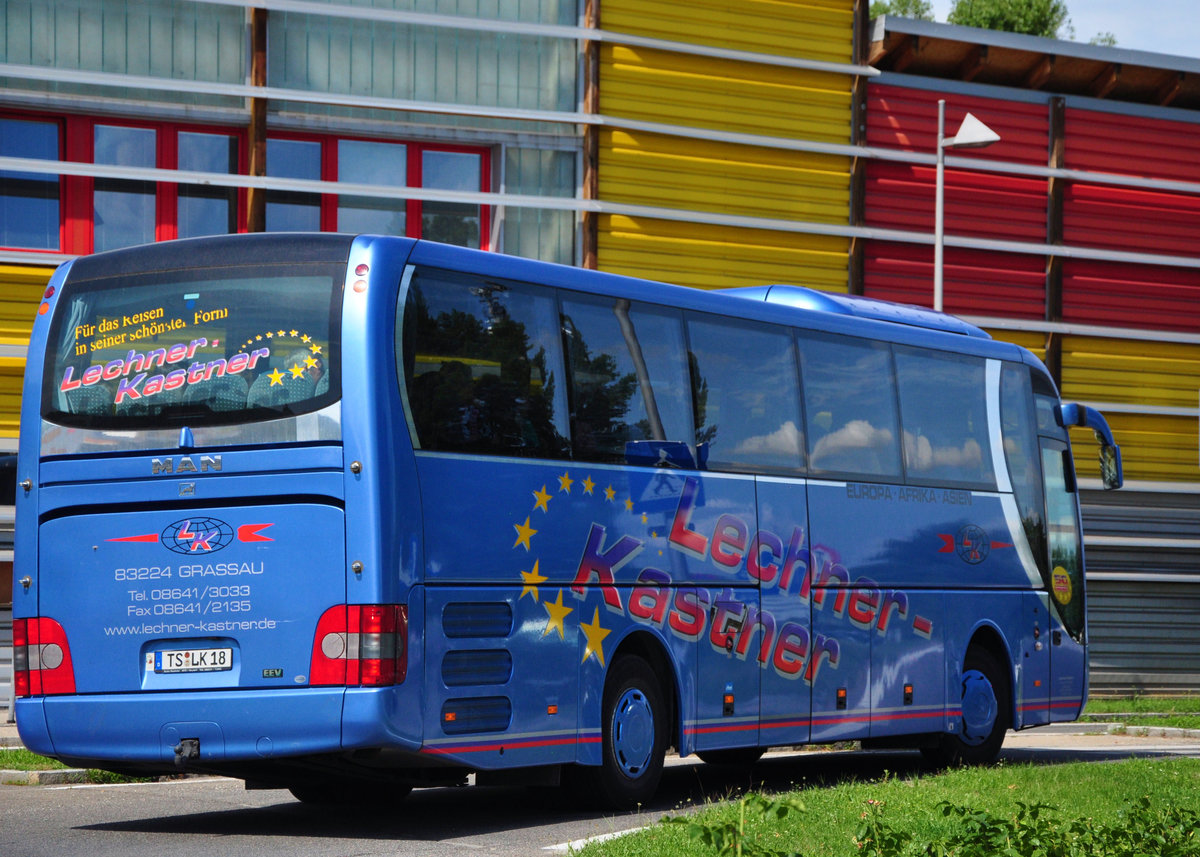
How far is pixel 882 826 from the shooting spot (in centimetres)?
773

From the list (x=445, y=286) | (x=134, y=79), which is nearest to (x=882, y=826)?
(x=445, y=286)

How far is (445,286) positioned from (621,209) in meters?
12.5

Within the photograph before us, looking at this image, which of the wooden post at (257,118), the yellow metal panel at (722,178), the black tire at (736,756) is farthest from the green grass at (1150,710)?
the wooden post at (257,118)

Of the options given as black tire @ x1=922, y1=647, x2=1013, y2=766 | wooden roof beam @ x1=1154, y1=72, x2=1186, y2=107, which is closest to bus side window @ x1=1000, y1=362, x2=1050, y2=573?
black tire @ x1=922, y1=647, x2=1013, y2=766

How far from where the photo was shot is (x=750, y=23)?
23547mm

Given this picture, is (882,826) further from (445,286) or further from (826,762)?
(826,762)

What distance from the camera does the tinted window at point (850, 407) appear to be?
13.5m

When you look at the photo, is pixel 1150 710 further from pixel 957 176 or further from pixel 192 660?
pixel 192 660

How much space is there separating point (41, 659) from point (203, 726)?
4.19 ft

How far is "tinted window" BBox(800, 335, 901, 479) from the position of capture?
13.5 metres

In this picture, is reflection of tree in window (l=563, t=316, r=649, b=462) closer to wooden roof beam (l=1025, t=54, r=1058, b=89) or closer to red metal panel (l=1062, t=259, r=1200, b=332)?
red metal panel (l=1062, t=259, r=1200, b=332)

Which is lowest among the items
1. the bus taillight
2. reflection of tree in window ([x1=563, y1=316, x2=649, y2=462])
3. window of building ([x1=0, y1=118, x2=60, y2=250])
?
the bus taillight

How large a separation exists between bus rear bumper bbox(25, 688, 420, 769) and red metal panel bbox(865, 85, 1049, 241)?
651 inches

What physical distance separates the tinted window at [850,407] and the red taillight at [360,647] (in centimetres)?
487
